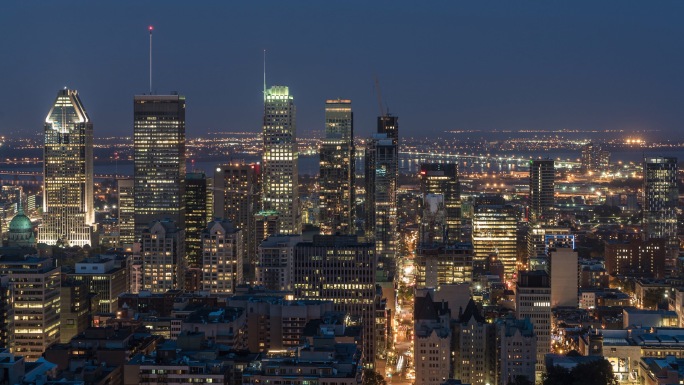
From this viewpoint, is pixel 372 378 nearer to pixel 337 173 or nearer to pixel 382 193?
pixel 337 173

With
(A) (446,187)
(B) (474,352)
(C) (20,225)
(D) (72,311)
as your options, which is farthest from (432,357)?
(A) (446,187)

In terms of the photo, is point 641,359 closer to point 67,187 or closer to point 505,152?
point 67,187

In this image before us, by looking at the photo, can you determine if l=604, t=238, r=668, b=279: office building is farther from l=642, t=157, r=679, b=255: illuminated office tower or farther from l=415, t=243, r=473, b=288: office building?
l=415, t=243, r=473, b=288: office building

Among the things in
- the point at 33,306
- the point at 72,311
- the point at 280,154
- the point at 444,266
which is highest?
the point at 280,154

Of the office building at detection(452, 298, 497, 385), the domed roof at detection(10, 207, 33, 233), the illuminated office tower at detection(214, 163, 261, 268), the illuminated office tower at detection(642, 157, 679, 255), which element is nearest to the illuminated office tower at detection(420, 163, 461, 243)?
the illuminated office tower at detection(642, 157, 679, 255)

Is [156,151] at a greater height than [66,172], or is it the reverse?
[156,151]

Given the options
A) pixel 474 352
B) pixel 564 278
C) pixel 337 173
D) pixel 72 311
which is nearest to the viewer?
pixel 474 352

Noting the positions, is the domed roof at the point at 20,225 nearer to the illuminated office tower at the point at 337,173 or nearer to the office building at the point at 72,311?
the office building at the point at 72,311
